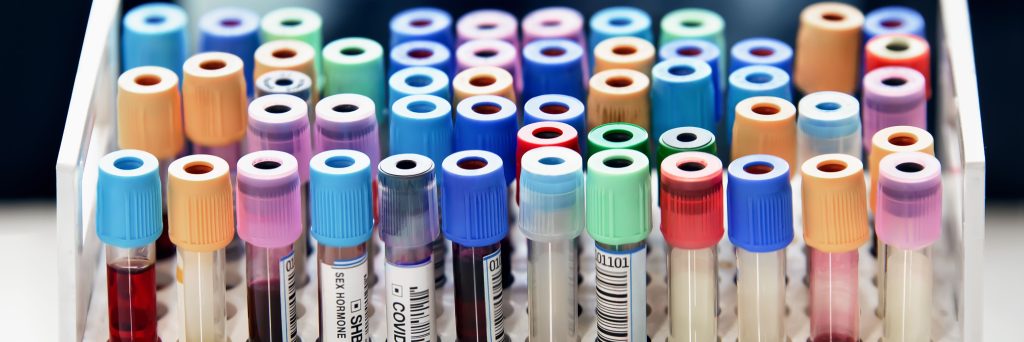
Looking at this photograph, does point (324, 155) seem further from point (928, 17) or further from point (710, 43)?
point (928, 17)

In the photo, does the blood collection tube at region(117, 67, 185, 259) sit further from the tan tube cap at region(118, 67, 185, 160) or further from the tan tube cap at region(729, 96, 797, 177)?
the tan tube cap at region(729, 96, 797, 177)

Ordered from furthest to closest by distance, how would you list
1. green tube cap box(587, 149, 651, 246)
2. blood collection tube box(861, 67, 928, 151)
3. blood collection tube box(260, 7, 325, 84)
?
blood collection tube box(260, 7, 325, 84) < blood collection tube box(861, 67, 928, 151) < green tube cap box(587, 149, 651, 246)

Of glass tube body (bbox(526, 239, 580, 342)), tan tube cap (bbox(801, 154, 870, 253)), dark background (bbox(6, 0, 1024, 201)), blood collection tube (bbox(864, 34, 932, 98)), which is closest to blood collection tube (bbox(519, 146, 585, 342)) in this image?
glass tube body (bbox(526, 239, 580, 342))

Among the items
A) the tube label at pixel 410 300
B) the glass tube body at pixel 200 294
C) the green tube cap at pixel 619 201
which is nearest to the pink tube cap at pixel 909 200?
the green tube cap at pixel 619 201

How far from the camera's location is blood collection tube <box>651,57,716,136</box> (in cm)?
95

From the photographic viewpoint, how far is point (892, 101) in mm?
951

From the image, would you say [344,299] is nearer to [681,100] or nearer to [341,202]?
[341,202]

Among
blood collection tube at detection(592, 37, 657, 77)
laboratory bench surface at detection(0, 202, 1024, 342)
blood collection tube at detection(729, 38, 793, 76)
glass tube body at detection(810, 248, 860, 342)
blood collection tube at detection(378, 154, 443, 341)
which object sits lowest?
laboratory bench surface at detection(0, 202, 1024, 342)

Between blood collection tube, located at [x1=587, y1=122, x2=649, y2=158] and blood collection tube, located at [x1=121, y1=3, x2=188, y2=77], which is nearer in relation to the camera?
blood collection tube, located at [x1=587, y1=122, x2=649, y2=158]

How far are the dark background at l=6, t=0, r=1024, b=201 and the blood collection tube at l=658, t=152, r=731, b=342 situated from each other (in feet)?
1.14

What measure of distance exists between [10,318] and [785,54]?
1.49 ft

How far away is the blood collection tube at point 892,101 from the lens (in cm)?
95

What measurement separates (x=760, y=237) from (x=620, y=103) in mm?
121

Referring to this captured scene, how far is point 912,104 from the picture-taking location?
952 millimetres
